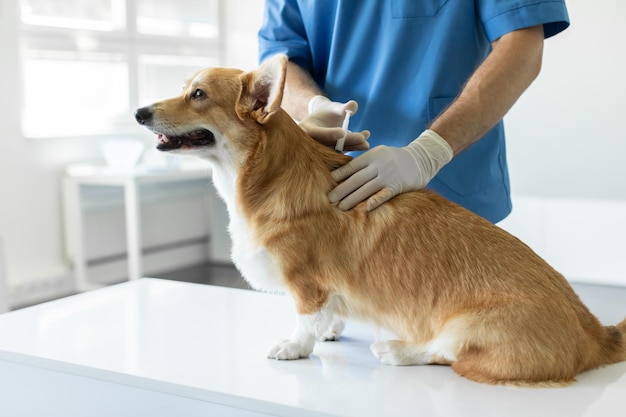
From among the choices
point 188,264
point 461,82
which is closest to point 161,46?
point 188,264

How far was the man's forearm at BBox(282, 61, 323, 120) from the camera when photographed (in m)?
1.73

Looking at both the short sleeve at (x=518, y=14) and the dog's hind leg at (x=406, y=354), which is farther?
the short sleeve at (x=518, y=14)

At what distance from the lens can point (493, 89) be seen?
1.51 meters

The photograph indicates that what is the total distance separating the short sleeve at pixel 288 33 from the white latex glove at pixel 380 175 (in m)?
0.60

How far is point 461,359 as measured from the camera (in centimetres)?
109

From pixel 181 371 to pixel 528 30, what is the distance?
3.26ft

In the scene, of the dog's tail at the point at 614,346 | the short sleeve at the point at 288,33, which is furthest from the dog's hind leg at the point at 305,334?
the short sleeve at the point at 288,33

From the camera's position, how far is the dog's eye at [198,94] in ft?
3.92

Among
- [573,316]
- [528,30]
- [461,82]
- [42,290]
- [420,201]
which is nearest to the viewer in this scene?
[573,316]

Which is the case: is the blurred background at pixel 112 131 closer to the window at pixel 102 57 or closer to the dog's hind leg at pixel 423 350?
the window at pixel 102 57

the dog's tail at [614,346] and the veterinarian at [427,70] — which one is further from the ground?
the veterinarian at [427,70]

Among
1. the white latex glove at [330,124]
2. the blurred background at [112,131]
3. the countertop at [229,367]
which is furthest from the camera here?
the blurred background at [112,131]

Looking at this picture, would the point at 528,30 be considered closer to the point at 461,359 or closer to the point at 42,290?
the point at 461,359

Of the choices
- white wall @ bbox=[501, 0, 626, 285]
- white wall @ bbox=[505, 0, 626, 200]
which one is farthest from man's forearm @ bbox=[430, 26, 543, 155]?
white wall @ bbox=[505, 0, 626, 200]
